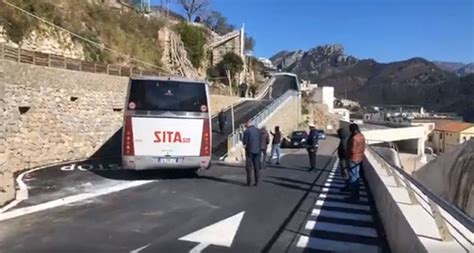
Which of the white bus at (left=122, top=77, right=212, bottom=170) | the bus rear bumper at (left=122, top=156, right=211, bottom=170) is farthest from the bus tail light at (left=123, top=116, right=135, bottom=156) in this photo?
the bus rear bumper at (left=122, top=156, right=211, bottom=170)

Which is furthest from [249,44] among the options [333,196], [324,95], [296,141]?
[333,196]

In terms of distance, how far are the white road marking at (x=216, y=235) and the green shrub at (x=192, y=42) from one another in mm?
56808

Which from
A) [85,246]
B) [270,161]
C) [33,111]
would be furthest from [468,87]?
[85,246]

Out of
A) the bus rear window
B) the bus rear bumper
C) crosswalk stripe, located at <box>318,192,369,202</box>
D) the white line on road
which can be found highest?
the bus rear window

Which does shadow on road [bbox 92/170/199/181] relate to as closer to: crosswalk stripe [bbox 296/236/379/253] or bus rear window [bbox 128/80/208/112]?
bus rear window [bbox 128/80/208/112]

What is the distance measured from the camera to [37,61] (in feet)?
67.1

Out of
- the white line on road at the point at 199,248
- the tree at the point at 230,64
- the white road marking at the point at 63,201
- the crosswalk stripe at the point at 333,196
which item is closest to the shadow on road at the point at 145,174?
the white road marking at the point at 63,201

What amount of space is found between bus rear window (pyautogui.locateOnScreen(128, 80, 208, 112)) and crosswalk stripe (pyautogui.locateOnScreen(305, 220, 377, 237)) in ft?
23.7

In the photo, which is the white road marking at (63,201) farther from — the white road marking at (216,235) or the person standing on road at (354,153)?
the person standing on road at (354,153)

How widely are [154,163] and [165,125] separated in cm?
113

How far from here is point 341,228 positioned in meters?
9.14

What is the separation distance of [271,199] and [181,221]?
11.2ft

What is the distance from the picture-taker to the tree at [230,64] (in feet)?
245

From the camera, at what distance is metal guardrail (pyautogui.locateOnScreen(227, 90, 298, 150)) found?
2701 cm
